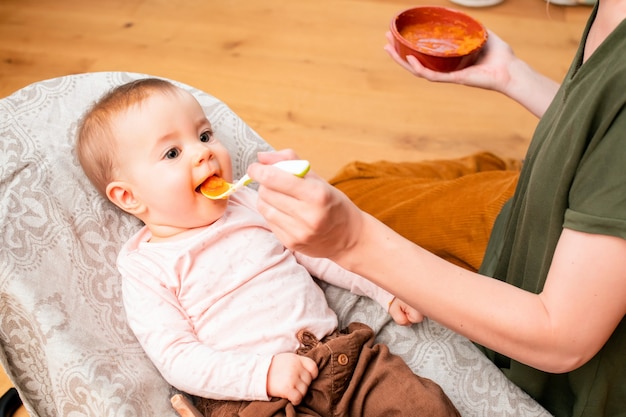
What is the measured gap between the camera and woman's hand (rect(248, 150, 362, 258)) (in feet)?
2.51

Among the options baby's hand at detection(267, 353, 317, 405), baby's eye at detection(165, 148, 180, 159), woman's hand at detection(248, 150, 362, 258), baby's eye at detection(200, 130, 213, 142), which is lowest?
baby's hand at detection(267, 353, 317, 405)

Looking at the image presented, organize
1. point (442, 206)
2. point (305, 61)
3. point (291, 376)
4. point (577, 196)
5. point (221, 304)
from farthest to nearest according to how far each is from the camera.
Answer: point (305, 61) < point (442, 206) < point (221, 304) < point (291, 376) < point (577, 196)

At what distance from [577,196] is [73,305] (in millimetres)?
775

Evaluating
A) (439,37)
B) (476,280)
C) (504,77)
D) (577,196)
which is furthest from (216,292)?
(439,37)

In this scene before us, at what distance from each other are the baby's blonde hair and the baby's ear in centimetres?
2

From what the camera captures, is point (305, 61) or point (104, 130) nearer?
point (104, 130)

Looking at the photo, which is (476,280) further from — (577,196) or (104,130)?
(104,130)

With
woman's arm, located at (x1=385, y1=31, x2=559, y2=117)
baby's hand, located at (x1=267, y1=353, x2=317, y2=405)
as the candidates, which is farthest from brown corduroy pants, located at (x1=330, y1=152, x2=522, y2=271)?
baby's hand, located at (x1=267, y1=353, x2=317, y2=405)

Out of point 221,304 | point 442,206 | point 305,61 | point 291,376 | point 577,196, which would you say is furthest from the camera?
point 305,61

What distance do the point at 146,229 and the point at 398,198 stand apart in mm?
649

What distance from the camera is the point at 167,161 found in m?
1.11

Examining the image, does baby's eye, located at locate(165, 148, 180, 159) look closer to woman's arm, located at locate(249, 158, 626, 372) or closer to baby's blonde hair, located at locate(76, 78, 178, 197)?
baby's blonde hair, located at locate(76, 78, 178, 197)

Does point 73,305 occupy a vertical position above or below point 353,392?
above

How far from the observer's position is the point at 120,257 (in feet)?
3.71
